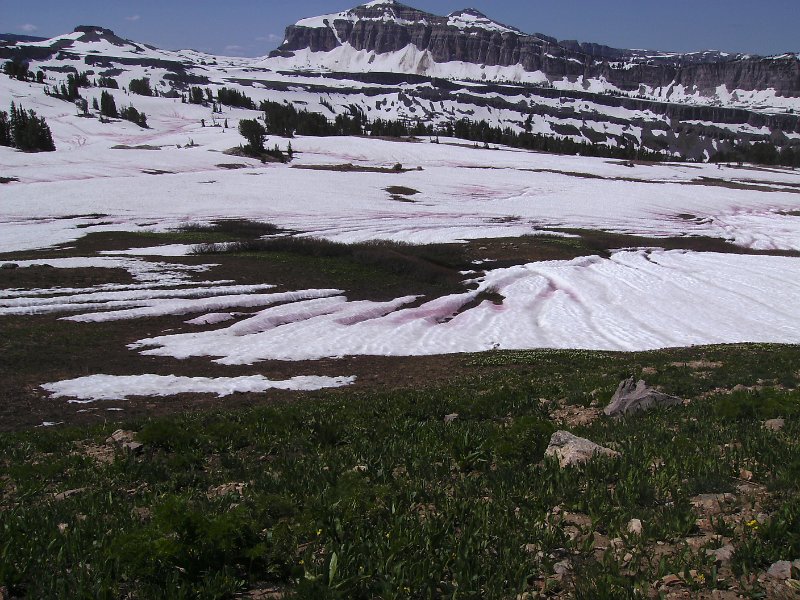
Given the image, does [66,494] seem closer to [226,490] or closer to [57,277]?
[226,490]

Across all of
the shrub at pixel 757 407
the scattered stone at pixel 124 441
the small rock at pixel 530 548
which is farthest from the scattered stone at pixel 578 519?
the scattered stone at pixel 124 441

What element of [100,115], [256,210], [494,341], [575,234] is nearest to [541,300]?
[494,341]

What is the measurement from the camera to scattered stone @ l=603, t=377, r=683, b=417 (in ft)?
43.9

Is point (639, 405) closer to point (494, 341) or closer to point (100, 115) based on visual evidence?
point (494, 341)

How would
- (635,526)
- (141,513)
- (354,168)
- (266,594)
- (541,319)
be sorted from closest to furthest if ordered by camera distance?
(266,594), (635,526), (141,513), (541,319), (354,168)

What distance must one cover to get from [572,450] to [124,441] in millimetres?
8840

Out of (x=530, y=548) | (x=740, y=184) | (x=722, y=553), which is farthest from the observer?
(x=740, y=184)

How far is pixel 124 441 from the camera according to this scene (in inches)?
469

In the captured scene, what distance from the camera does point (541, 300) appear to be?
4116 centimetres

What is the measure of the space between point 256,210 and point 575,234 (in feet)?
133

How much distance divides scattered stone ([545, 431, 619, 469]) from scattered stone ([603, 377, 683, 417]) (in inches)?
166

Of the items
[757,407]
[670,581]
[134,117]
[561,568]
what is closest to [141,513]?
[561,568]

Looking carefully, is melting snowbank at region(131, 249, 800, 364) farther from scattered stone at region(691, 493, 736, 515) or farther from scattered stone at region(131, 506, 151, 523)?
scattered stone at region(691, 493, 736, 515)

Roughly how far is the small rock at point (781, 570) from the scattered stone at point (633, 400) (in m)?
7.66
